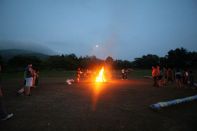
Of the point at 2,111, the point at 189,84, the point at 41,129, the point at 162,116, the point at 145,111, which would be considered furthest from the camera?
the point at 189,84

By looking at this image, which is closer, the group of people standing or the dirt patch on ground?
the dirt patch on ground

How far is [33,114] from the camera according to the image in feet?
30.5

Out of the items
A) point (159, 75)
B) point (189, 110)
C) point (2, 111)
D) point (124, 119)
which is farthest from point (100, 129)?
point (159, 75)

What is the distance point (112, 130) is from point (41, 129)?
2.32 metres

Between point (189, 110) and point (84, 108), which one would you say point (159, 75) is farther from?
point (84, 108)

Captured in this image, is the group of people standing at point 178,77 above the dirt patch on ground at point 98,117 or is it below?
above

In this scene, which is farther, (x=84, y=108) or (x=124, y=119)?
(x=84, y=108)

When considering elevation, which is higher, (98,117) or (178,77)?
(178,77)

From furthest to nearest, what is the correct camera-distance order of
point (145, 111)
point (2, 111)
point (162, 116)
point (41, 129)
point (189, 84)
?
point (189, 84) < point (145, 111) < point (162, 116) < point (2, 111) < point (41, 129)

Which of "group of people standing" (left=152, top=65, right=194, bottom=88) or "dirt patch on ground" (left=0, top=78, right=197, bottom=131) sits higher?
"group of people standing" (left=152, top=65, right=194, bottom=88)

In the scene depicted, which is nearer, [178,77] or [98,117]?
[98,117]

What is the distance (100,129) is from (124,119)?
1588mm

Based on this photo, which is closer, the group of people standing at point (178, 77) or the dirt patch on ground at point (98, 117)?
the dirt patch on ground at point (98, 117)

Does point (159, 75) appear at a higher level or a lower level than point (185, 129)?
higher
